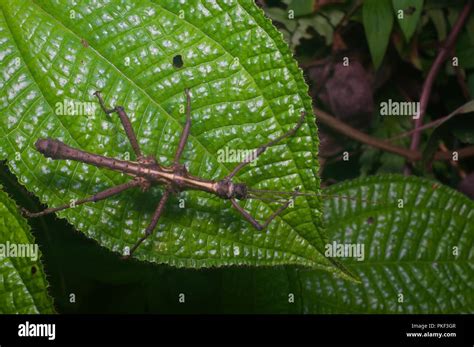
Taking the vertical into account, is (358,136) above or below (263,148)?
above

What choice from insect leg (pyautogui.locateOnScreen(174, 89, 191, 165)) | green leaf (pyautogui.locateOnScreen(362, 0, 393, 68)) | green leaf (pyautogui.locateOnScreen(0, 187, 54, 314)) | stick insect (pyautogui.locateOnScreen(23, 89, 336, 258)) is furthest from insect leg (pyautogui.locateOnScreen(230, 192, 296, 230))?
green leaf (pyautogui.locateOnScreen(362, 0, 393, 68))

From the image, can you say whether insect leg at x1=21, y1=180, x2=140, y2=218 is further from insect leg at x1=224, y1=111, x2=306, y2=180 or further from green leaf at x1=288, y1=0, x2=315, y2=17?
green leaf at x1=288, y1=0, x2=315, y2=17

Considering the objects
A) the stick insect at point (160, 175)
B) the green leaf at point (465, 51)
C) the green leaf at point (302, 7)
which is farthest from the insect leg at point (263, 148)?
the green leaf at point (465, 51)

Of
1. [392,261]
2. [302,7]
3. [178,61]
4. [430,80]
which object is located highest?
[302,7]

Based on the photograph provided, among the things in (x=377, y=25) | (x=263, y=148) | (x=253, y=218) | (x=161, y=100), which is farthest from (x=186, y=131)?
(x=377, y=25)

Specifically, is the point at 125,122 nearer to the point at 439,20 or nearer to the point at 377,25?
the point at 377,25

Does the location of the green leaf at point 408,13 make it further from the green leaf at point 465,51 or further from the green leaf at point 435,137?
the green leaf at point 435,137

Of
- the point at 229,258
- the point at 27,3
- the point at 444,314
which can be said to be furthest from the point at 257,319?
the point at 27,3
